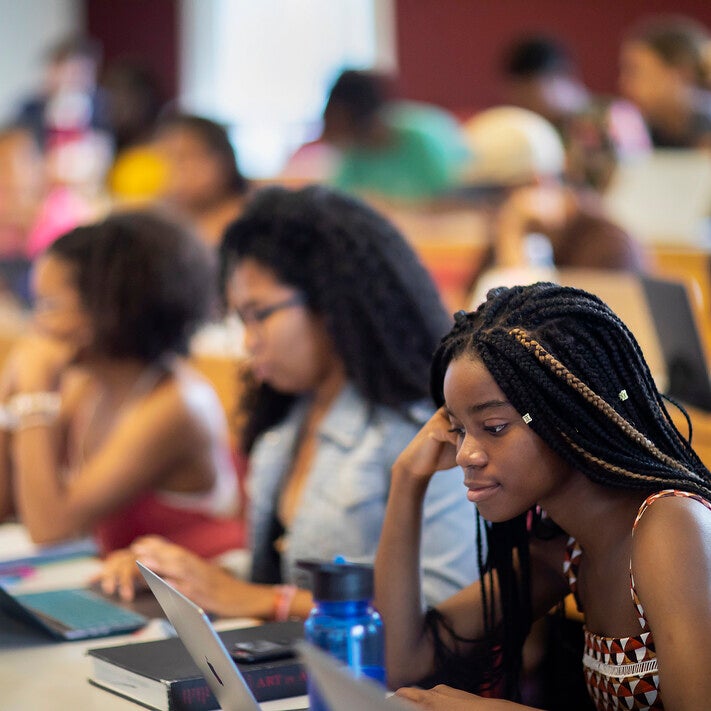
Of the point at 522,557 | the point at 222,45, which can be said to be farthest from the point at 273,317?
the point at 222,45

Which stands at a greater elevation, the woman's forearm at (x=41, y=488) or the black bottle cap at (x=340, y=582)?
the black bottle cap at (x=340, y=582)

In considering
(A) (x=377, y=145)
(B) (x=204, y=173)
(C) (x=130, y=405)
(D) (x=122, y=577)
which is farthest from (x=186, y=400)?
(A) (x=377, y=145)

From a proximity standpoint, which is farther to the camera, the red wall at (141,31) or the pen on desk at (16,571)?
the red wall at (141,31)

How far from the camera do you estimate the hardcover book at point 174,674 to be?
1.28 m

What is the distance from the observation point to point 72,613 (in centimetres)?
171

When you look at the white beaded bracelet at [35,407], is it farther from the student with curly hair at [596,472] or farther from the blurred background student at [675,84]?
the blurred background student at [675,84]

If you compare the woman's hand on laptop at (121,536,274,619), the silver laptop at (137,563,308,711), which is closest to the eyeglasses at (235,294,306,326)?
the woman's hand on laptop at (121,536,274,619)

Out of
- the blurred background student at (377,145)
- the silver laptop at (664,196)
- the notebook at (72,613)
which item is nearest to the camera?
the notebook at (72,613)

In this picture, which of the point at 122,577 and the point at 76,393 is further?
the point at 76,393

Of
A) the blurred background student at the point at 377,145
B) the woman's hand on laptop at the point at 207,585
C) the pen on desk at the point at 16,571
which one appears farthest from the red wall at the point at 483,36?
the woman's hand on laptop at the point at 207,585

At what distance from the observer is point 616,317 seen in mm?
1242

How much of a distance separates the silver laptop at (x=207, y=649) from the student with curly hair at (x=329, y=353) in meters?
0.49

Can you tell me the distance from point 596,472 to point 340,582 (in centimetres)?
28

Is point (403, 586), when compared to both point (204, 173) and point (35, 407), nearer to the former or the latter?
point (35, 407)
